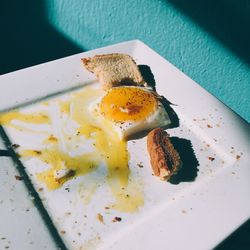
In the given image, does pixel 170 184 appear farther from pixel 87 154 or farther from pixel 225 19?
pixel 225 19

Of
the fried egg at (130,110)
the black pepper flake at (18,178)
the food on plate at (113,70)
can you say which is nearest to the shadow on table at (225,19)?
the food on plate at (113,70)

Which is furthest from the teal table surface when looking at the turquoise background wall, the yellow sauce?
the yellow sauce

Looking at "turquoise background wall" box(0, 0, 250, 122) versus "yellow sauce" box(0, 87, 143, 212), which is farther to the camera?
"turquoise background wall" box(0, 0, 250, 122)

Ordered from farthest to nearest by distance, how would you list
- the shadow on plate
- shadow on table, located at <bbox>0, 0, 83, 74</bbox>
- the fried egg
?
1. shadow on table, located at <bbox>0, 0, 83, 74</bbox>
2. the fried egg
3. the shadow on plate

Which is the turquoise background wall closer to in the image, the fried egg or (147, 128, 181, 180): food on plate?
the fried egg

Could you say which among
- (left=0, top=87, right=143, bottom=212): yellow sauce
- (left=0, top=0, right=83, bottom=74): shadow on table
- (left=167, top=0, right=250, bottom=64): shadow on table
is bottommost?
(left=0, top=0, right=83, bottom=74): shadow on table

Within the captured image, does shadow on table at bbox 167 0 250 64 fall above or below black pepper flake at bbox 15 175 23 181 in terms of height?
above

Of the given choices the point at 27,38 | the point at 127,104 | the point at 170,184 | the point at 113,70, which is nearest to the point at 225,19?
the point at 113,70

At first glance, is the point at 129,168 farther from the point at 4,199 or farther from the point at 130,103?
the point at 4,199
